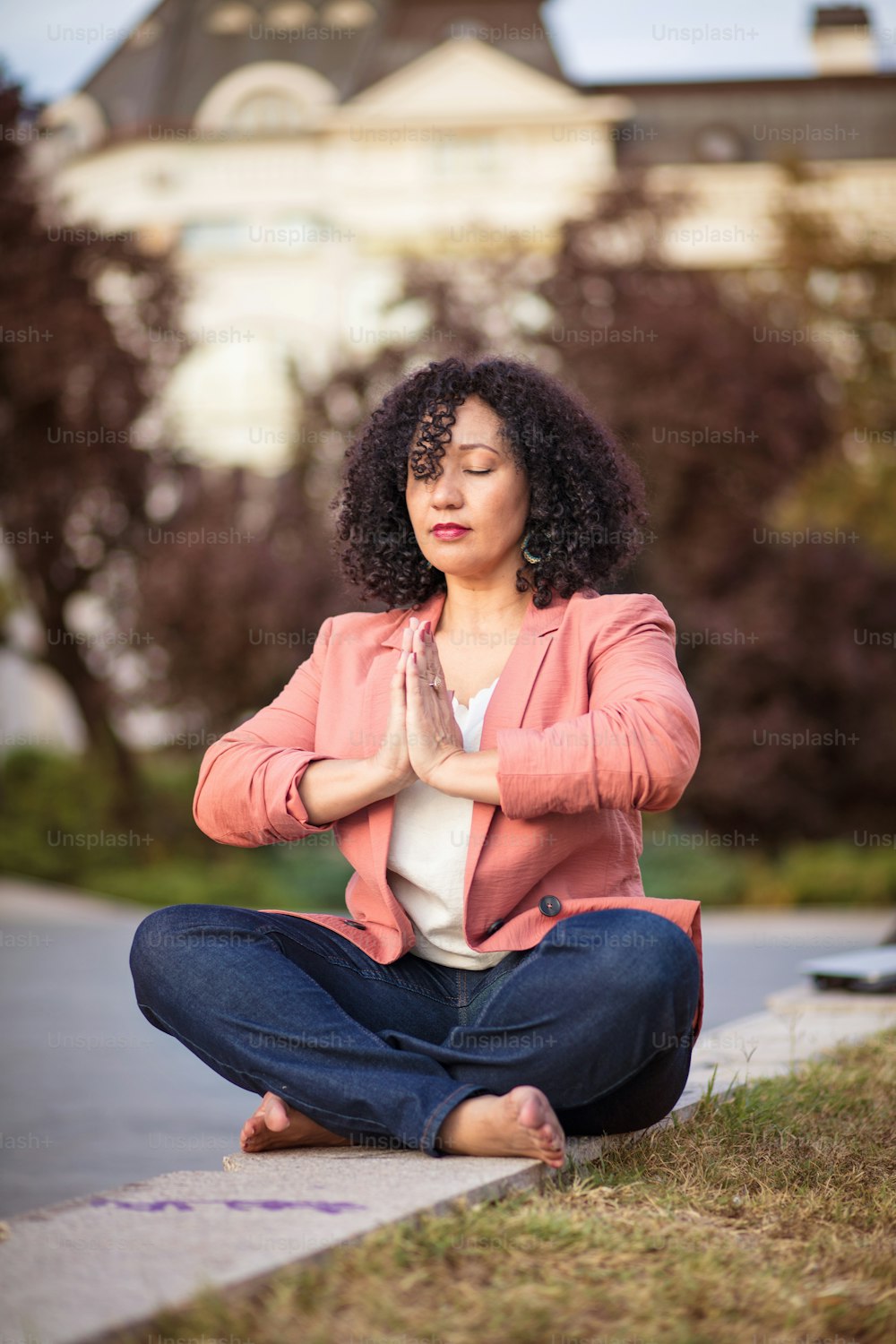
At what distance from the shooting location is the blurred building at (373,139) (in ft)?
81.9

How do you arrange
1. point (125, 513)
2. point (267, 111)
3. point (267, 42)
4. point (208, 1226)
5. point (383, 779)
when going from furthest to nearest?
point (267, 42)
point (267, 111)
point (125, 513)
point (383, 779)
point (208, 1226)

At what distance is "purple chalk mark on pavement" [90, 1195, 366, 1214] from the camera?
2.15 metres

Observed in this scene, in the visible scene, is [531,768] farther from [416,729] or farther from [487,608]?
[487,608]

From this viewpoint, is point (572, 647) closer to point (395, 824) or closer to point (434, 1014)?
point (395, 824)

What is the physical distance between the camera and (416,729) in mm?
2641

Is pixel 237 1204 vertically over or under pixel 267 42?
under

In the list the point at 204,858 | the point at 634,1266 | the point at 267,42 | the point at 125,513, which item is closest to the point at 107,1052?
the point at 634,1266

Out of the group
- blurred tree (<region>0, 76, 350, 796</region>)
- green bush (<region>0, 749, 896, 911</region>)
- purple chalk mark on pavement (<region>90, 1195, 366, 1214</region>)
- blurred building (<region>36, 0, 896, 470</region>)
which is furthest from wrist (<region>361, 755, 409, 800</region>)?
blurred building (<region>36, 0, 896, 470</region>)

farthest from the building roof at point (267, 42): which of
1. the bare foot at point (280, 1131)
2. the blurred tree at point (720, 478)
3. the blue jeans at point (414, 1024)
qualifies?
the bare foot at point (280, 1131)

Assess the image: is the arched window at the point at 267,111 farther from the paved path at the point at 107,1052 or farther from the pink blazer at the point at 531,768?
the pink blazer at the point at 531,768

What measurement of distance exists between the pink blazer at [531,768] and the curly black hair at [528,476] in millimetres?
151

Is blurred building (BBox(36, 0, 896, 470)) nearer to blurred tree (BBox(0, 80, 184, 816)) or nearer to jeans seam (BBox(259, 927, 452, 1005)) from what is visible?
blurred tree (BBox(0, 80, 184, 816))

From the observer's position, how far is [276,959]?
266 cm

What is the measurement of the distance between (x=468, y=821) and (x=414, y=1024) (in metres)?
0.38
